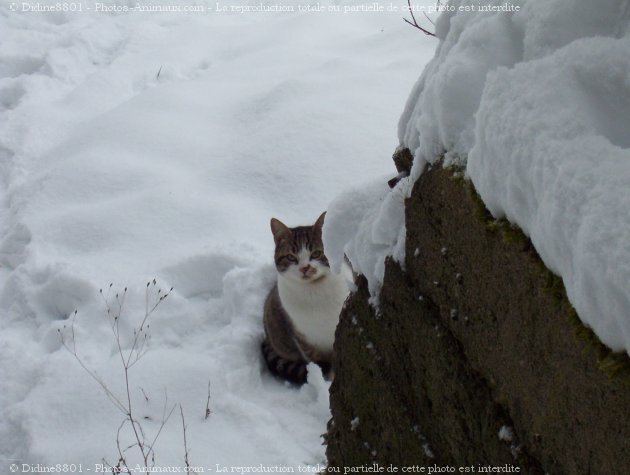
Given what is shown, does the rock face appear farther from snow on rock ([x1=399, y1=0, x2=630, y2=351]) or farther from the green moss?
snow on rock ([x1=399, y1=0, x2=630, y2=351])

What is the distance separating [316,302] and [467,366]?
266cm

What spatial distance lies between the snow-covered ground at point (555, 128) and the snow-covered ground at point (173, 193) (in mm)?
2303

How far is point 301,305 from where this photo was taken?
439 cm

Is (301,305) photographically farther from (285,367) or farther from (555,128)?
(555,128)

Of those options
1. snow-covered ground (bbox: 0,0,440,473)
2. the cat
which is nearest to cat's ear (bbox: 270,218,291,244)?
the cat

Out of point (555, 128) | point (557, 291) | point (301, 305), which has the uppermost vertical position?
point (555, 128)

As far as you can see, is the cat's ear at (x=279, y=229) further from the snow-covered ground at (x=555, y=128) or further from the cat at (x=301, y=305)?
the snow-covered ground at (x=555, y=128)

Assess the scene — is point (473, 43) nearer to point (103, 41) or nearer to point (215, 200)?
point (215, 200)

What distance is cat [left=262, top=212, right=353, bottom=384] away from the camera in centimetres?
427

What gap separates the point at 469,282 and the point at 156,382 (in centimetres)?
263

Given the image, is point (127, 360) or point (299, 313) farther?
point (299, 313)

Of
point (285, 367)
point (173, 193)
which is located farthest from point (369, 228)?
point (173, 193)

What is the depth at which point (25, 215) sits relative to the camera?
558 centimetres

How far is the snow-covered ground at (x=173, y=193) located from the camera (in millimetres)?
3680
